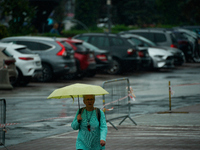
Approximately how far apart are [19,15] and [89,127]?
26302 millimetres

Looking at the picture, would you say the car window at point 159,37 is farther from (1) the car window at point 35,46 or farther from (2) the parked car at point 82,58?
(1) the car window at point 35,46

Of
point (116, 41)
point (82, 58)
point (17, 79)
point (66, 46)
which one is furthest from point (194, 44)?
point (17, 79)

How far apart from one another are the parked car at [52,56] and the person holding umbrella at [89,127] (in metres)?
15.0

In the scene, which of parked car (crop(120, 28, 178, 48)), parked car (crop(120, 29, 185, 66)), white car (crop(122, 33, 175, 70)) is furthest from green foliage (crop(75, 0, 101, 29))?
white car (crop(122, 33, 175, 70))

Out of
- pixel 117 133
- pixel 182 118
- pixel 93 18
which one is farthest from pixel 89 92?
pixel 93 18

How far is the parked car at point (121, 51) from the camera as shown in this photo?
2589 cm

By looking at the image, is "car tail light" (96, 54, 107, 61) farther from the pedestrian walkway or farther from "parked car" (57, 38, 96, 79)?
the pedestrian walkway

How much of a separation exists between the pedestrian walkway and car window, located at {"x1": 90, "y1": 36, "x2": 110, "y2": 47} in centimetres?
1413

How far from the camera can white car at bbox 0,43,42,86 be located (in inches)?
781

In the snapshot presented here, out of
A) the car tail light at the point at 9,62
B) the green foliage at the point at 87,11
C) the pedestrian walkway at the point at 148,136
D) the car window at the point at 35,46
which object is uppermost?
the green foliage at the point at 87,11

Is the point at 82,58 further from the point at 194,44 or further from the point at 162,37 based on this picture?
the point at 194,44

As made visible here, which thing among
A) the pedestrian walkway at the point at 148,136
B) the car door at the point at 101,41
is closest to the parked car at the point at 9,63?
the pedestrian walkway at the point at 148,136

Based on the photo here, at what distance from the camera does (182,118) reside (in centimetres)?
1222

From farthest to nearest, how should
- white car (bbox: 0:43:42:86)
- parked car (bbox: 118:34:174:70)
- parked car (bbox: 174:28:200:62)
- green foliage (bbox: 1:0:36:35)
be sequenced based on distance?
parked car (bbox: 174:28:200:62) → green foliage (bbox: 1:0:36:35) → parked car (bbox: 118:34:174:70) → white car (bbox: 0:43:42:86)
